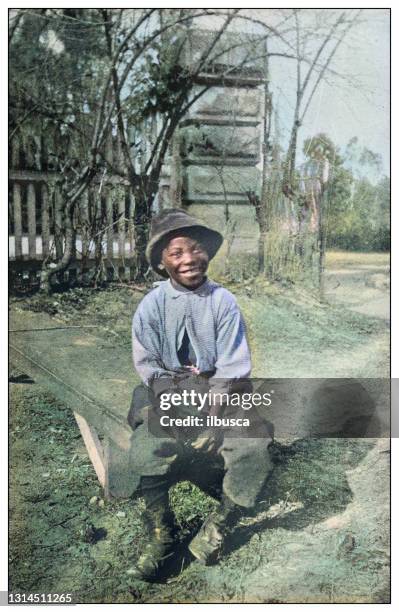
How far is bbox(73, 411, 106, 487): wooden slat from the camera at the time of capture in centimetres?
273


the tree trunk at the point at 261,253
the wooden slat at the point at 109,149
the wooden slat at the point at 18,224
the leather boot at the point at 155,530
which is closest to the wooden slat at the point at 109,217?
the wooden slat at the point at 109,149

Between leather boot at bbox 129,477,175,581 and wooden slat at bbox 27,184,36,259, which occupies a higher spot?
wooden slat at bbox 27,184,36,259

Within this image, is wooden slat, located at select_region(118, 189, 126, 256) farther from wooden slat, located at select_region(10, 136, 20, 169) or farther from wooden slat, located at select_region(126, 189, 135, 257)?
wooden slat, located at select_region(10, 136, 20, 169)

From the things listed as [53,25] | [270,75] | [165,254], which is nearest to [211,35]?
[270,75]

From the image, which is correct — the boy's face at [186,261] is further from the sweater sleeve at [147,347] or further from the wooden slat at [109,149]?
the wooden slat at [109,149]

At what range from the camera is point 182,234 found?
2701 mm

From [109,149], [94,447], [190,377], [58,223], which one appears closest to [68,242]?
[58,223]

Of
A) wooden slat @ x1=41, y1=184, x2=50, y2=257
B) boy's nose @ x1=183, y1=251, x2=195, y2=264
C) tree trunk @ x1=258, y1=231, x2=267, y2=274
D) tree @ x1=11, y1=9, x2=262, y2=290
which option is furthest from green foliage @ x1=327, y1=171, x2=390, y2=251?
wooden slat @ x1=41, y1=184, x2=50, y2=257

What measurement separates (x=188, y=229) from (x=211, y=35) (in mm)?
936

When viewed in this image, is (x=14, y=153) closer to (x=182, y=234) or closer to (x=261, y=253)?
(x=182, y=234)

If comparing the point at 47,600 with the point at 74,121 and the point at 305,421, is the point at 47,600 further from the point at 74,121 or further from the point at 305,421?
the point at 74,121

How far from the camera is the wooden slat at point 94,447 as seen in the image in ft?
8.95

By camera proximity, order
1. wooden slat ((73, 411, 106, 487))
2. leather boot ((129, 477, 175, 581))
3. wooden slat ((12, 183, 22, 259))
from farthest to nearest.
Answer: wooden slat ((12, 183, 22, 259))
wooden slat ((73, 411, 106, 487))
leather boot ((129, 477, 175, 581))

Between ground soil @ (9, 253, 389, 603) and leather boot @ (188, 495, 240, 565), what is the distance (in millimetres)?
45
